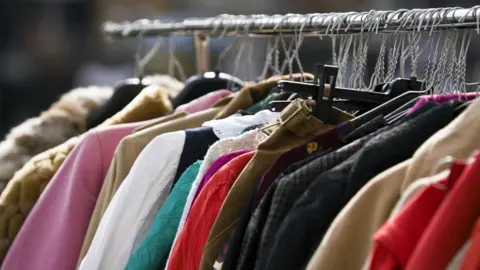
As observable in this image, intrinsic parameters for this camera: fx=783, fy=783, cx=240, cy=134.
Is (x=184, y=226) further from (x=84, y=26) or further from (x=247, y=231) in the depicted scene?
(x=84, y=26)

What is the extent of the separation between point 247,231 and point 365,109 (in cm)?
28

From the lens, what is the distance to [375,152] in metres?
0.73

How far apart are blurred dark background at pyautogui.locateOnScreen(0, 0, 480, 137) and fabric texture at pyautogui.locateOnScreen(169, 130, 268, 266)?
6.45 feet

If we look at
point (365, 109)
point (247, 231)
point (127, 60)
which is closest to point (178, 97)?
point (365, 109)

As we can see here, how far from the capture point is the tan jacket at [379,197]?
68 cm

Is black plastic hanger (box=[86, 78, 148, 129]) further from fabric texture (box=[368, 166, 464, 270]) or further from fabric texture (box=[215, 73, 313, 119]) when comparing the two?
fabric texture (box=[368, 166, 464, 270])

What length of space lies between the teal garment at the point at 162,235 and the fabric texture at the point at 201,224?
0.07m

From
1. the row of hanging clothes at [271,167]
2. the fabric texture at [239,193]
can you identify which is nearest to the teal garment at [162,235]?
the row of hanging clothes at [271,167]

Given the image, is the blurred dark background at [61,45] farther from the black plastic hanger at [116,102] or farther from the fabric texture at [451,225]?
the fabric texture at [451,225]

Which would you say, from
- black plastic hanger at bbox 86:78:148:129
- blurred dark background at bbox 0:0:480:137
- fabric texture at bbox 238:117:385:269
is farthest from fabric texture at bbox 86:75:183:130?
blurred dark background at bbox 0:0:480:137

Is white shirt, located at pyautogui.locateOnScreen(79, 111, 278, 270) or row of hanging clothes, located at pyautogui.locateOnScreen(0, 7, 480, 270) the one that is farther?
white shirt, located at pyautogui.locateOnScreen(79, 111, 278, 270)

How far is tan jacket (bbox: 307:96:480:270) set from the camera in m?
0.68

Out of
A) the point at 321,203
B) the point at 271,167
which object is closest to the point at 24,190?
the point at 271,167

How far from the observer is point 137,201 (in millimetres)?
1049
